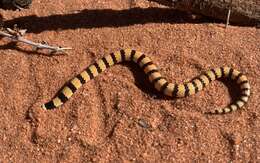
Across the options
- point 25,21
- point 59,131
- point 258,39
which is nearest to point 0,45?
point 25,21

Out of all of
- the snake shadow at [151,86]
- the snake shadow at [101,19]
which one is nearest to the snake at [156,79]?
the snake shadow at [151,86]

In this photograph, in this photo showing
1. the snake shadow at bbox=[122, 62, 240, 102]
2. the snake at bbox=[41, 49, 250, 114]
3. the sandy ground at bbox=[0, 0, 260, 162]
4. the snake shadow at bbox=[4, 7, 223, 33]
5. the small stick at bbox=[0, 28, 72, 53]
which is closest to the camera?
the sandy ground at bbox=[0, 0, 260, 162]

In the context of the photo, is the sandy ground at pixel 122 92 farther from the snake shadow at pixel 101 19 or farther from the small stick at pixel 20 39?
the small stick at pixel 20 39

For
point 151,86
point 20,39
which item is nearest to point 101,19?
point 20,39

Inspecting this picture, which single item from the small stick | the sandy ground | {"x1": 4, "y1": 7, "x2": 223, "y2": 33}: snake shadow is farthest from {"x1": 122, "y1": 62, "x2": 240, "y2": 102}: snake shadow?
the small stick

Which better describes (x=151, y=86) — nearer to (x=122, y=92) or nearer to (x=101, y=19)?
(x=122, y=92)

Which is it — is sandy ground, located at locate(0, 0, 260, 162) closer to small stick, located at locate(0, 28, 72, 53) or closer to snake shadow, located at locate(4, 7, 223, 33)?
snake shadow, located at locate(4, 7, 223, 33)

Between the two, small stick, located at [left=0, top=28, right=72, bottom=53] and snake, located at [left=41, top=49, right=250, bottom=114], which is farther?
small stick, located at [left=0, top=28, right=72, bottom=53]
